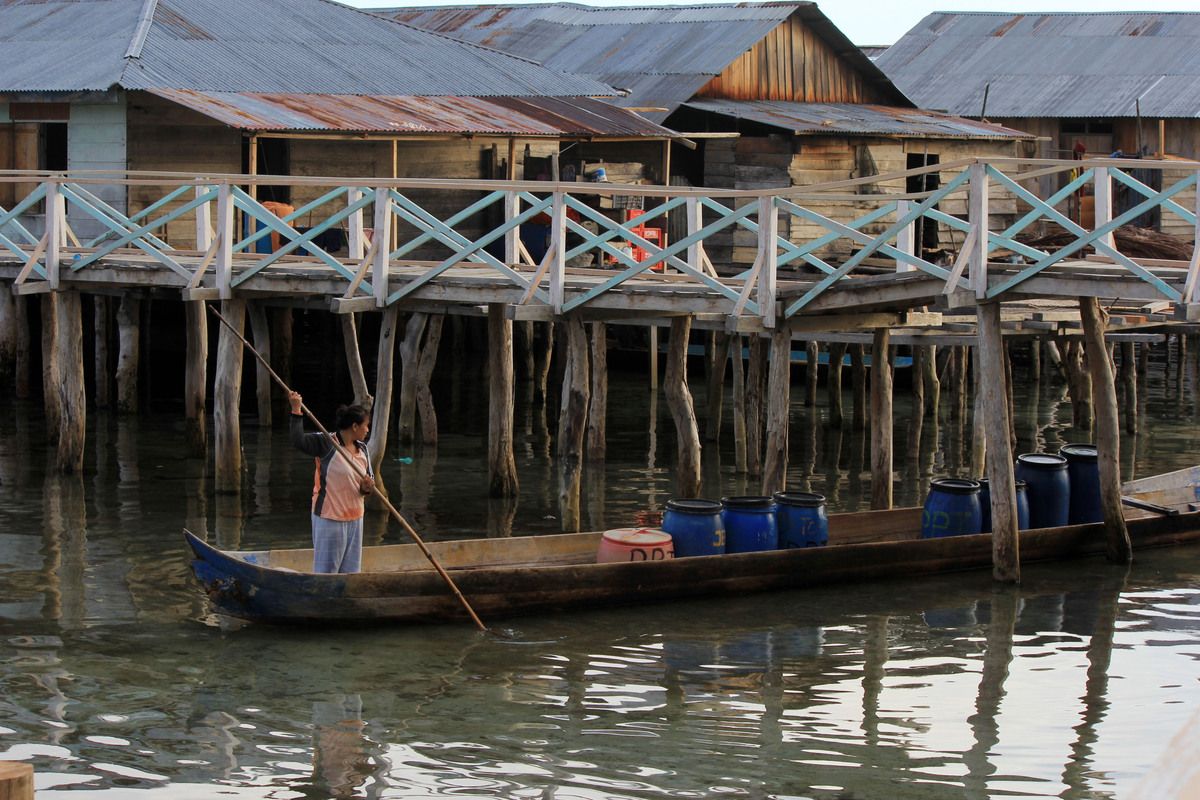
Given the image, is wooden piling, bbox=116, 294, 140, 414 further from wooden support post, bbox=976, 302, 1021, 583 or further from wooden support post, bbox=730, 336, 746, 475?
wooden support post, bbox=976, 302, 1021, 583

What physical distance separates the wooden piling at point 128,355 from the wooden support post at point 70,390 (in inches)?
95.4

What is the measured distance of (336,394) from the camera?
2469cm

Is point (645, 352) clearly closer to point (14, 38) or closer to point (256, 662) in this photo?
point (14, 38)

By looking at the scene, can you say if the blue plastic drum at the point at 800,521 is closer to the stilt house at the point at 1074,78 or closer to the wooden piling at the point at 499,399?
the wooden piling at the point at 499,399

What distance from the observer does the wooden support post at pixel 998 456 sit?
14.1 meters

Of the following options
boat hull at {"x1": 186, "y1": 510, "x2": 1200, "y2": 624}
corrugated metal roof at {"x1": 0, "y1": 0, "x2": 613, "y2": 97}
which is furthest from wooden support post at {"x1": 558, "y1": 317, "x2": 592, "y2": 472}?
corrugated metal roof at {"x1": 0, "y1": 0, "x2": 613, "y2": 97}

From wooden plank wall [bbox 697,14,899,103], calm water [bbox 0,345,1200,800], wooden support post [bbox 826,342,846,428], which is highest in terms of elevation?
wooden plank wall [bbox 697,14,899,103]

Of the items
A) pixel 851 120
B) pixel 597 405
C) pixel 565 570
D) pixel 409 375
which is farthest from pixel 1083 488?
pixel 851 120

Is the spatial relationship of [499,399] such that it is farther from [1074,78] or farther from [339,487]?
[1074,78]

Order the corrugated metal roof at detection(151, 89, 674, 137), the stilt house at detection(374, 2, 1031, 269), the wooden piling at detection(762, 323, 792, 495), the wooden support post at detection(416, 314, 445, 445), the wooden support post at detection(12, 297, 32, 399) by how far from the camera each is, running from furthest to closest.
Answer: the stilt house at detection(374, 2, 1031, 269), the wooden support post at detection(12, 297, 32, 399), the corrugated metal roof at detection(151, 89, 674, 137), the wooden support post at detection(416, 314, 445, 445), the wooden piling at detection(762, 323, 792, 495)

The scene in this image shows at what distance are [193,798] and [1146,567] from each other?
30.2 ft

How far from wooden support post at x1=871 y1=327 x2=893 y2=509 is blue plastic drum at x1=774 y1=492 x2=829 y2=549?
2.35 meters

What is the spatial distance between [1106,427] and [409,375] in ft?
29.4

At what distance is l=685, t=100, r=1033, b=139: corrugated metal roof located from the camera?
1043 inches
